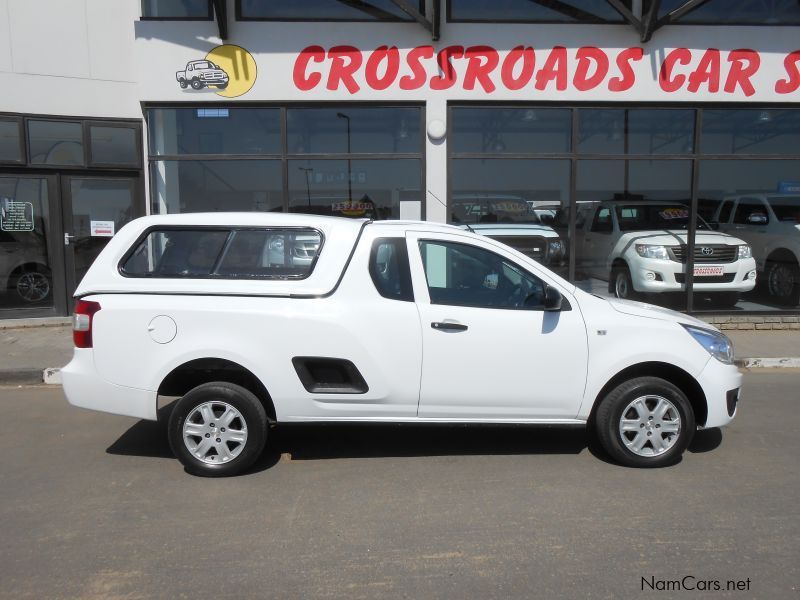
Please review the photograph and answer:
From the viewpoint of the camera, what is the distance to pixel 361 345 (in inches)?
179

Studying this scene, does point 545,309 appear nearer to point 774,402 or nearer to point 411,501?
point 411,501

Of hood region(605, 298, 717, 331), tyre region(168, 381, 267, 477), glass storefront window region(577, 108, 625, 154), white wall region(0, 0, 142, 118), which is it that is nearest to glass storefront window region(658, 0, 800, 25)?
glass storefront window region(577, 108, 625, 154)

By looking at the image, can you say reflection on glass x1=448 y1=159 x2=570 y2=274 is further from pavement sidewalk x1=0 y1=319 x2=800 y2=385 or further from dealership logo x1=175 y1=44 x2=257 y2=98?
dealership logo x1=175 y1=44 x2=257 y2=98

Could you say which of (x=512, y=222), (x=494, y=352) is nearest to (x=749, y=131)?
(x=512, y=222)

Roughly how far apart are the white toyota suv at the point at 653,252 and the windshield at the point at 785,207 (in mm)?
869

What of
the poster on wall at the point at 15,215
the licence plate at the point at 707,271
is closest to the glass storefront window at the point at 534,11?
the licence plate at the point at 707,271

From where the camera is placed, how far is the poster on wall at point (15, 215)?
9938mm

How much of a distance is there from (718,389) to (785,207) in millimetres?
7422

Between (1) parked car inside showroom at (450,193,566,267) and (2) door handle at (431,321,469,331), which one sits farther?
(1) parked car inside showroom at (450,193,566,267)

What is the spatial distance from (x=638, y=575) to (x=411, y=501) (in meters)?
1.44

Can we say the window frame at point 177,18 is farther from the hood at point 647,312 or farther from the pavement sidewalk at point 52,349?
the hood at point 647,312

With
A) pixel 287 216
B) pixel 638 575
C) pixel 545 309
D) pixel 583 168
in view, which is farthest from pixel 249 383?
pixel 583 168

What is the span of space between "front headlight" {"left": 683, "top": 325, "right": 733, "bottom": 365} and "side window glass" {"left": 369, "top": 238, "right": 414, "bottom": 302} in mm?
2042

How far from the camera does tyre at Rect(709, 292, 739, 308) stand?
10.5 meters
